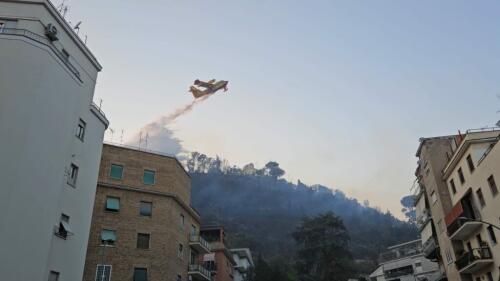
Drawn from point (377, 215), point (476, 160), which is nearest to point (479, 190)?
point (476, 160)

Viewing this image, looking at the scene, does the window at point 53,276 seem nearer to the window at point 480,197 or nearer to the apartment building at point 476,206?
the apartment building at point 476,206

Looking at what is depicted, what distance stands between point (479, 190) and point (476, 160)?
1997 mm

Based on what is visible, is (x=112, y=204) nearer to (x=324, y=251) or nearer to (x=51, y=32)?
(x=51, y=32)

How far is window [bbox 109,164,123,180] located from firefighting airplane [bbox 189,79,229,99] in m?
15.6

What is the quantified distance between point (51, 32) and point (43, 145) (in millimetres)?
6880

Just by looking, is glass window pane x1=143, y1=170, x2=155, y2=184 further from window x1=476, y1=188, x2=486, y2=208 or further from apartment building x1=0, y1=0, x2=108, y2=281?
window x1=476, y1=188, x2=486, y2=208

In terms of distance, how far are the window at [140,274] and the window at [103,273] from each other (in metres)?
2.14

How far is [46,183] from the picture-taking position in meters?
23.3

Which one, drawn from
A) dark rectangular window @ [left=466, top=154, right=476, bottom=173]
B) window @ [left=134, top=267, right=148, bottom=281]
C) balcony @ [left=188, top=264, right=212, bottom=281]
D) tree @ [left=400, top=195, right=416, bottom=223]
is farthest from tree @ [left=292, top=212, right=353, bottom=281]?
tree @ [left=400, top=195, right=416, bottom=223]

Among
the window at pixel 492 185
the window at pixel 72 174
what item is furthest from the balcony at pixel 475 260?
the window at pixel 72 174

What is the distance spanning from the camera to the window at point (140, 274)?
36531 millimetres

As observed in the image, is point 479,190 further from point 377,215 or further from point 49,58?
point 377,215

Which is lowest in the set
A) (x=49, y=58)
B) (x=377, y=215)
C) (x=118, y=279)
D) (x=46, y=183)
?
(x=118, y=279)

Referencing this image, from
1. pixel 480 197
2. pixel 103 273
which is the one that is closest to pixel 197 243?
pixel 103 273
